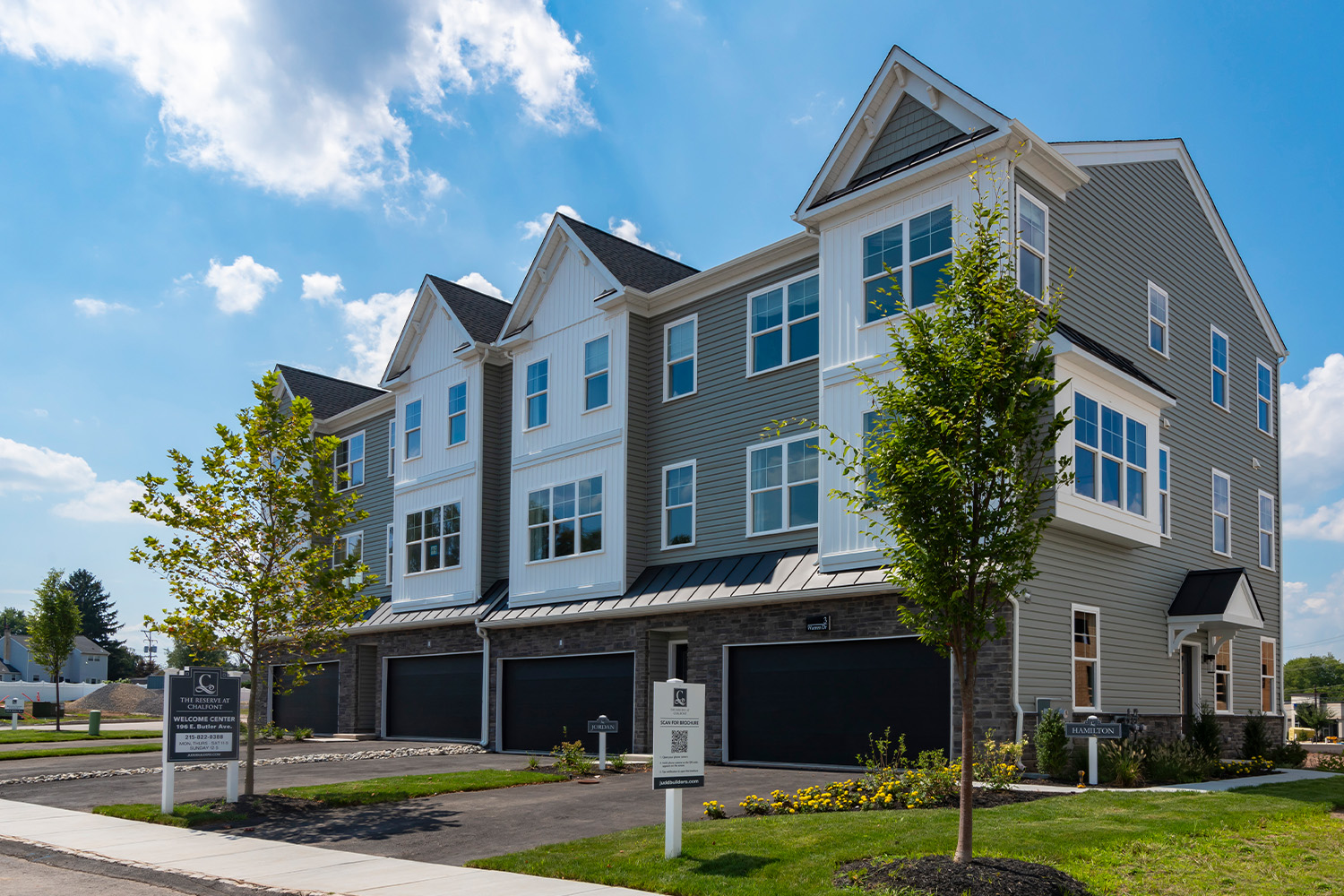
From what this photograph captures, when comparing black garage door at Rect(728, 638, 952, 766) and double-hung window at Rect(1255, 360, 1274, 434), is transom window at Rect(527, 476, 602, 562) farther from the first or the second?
double-hung window at Rect(1255, 360, 1274, 434)

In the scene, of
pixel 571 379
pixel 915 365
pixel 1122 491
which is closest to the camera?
pixel 915 365

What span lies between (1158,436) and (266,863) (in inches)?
654

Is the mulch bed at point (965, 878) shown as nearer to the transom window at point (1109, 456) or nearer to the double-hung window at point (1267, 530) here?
the transom window at point (1109, 456)

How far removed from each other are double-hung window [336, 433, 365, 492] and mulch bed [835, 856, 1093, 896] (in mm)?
28432

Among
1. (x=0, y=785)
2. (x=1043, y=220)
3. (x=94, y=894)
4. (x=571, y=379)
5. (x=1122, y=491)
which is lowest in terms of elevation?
(x=0, y=785)

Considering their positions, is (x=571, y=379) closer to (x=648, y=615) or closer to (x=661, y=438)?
(x=661, y=438)

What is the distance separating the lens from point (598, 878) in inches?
389

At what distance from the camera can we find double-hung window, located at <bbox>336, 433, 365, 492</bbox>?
35219 millimetres

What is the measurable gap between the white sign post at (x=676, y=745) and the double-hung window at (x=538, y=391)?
53.0 feet

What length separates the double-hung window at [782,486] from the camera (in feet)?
67.2

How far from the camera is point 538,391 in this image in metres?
27.0

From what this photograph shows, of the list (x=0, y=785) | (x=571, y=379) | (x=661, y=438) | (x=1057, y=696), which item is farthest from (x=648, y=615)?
(x=0, y=785)

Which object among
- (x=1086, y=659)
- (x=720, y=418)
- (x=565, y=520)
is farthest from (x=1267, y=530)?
(x=565, y=520)

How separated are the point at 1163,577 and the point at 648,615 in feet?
34.2
